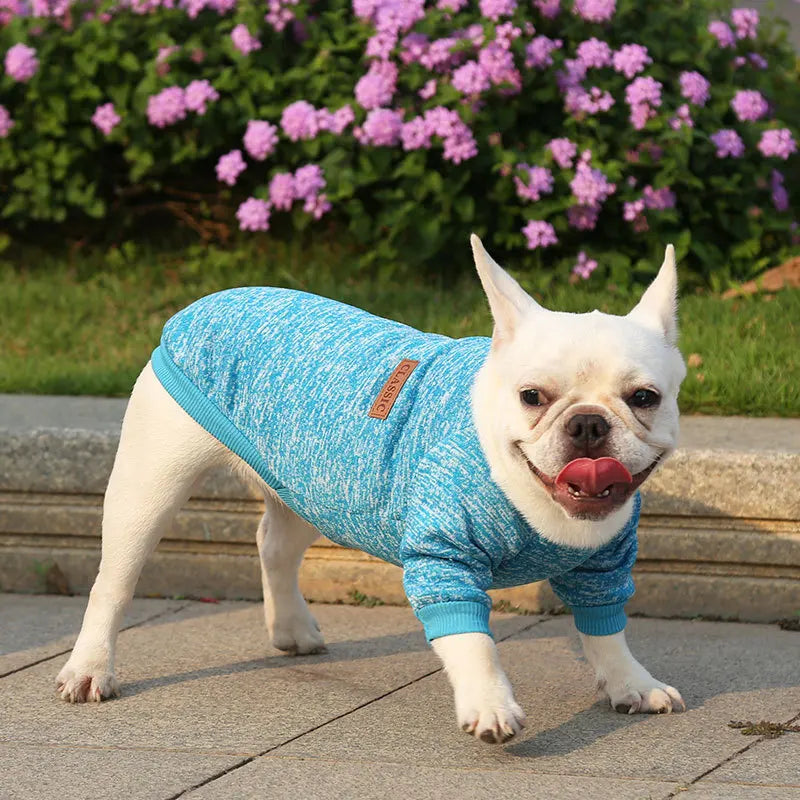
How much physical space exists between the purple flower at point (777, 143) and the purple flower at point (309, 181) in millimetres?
2151

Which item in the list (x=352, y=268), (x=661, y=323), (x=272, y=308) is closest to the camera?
(x=661, y=323)

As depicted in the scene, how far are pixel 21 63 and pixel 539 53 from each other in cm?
270

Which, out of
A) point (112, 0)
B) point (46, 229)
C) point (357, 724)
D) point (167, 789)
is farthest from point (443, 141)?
point (167, 789)

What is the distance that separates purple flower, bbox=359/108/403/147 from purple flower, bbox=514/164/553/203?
61cm

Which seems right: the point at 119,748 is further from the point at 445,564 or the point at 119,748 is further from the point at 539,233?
the point at 539,233

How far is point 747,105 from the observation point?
7098 millimetres

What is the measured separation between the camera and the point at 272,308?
4.10 metres

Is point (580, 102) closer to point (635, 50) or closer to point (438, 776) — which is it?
point (635, 50)

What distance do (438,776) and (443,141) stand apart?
4.17 metres

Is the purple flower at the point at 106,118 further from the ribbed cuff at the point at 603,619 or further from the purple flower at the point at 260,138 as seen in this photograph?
the ribbed cuff at the point at 603,619

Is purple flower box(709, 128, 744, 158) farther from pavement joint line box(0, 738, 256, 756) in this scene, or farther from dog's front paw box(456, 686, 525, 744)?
pavement joint line box(0, 738, 256, 756)

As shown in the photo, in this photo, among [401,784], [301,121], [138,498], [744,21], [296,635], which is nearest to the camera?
[401,784]

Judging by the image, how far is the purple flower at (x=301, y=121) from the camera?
710 cm

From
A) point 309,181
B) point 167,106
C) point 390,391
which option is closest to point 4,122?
point 167,106
